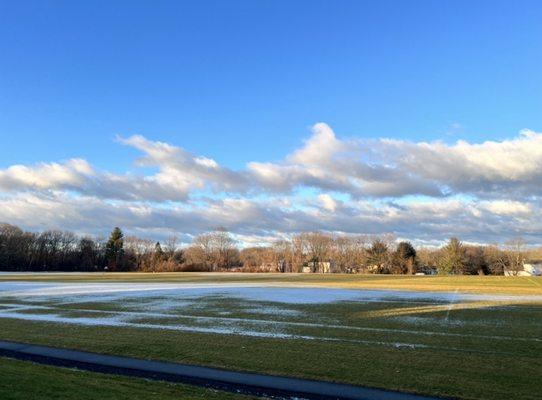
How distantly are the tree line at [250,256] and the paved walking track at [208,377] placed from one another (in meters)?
111

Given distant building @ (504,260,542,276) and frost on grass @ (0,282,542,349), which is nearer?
frost on grass @ (0,282,542,349)

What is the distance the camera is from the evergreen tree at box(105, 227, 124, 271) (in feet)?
443

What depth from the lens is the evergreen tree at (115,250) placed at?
443ft

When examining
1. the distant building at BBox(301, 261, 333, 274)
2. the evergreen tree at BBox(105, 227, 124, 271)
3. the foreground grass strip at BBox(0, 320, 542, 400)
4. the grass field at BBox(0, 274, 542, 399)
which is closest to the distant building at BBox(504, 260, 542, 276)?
the distant building at BBox(301, 261, 333, 274)

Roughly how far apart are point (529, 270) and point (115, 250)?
122 m

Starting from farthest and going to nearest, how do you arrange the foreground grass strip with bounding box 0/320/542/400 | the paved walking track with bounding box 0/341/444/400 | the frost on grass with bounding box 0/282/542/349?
1. the frost on grass with bounding box 0/282/542/349
2. the foreground grass strip with bounding box 0/320/542/400
3. the paved walking track with bounding box 0/341/444/400

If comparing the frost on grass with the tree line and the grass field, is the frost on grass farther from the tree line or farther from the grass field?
the tree line

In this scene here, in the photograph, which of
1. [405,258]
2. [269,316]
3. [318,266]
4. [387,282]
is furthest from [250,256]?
[269,316]

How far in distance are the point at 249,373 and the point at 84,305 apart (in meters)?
19.2

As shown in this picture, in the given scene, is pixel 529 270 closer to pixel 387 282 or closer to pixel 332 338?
pixel 387 282

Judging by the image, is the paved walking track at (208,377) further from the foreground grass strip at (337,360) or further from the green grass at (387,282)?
the green grass at (387,282)

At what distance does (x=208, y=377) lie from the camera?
11047 millimetres

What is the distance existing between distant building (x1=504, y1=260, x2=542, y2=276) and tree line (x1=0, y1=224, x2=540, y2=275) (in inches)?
88.8

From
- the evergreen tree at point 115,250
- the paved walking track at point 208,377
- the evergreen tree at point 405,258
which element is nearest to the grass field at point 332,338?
the paved walking track at point 208,377
